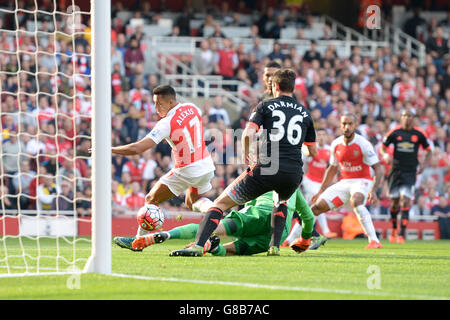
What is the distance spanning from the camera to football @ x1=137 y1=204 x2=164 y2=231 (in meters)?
9.77

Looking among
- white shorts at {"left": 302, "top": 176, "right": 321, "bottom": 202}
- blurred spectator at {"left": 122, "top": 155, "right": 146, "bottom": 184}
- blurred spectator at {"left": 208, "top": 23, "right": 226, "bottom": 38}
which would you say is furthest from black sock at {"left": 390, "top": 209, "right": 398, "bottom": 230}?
blurred spectator at {"left": 208, "top": 23, "right": 226, "bottom": 38}

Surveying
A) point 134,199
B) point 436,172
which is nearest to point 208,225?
point 134,199

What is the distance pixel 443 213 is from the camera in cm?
1805

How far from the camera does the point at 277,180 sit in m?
8.77

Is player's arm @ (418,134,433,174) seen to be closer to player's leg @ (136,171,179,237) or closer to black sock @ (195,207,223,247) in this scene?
player's leg @ (136,171,179,237)

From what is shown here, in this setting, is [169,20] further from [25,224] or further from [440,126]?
[25,224]

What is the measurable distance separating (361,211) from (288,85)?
4.05 metres

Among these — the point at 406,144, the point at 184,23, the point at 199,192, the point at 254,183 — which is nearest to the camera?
the point at 254,183

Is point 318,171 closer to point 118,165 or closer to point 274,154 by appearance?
point 118,165

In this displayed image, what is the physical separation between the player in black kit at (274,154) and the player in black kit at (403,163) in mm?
6176

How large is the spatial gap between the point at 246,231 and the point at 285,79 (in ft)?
5.87

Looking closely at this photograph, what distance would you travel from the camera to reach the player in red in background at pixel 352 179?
486 inches

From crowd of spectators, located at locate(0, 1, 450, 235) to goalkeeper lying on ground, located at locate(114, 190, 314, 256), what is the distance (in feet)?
16.2

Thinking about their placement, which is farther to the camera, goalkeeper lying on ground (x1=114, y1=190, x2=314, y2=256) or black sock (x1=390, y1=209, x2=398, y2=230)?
black sock (x1=390, y1=209, x2=398, y2=230)
